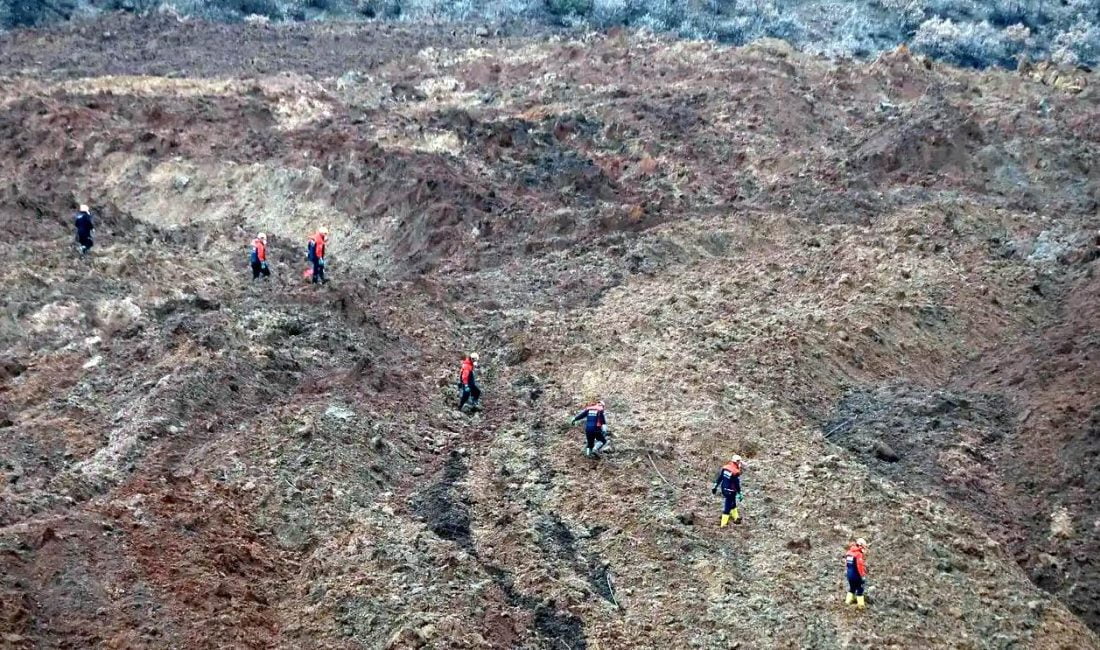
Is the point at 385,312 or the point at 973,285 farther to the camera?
the point at 973,285

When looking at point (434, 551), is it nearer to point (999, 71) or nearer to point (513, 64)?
point (513, 64)

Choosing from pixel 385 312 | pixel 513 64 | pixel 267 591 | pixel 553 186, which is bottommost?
pixel 267 591

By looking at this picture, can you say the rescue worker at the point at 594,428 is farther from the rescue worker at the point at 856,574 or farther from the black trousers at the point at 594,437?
the rescue worker at the point at 856,574

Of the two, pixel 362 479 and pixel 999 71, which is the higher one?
pixel 999 71

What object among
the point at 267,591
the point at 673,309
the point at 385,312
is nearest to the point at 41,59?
the point at 385,312

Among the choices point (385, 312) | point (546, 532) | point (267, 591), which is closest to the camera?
point (267, 591)

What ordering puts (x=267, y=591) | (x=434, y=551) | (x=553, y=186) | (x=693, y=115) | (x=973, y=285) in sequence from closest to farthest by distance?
(x=267, y=591) < (x=434, y=551) < (x=973, y=285) < (x=553, y=186) < (x=693, y=115)

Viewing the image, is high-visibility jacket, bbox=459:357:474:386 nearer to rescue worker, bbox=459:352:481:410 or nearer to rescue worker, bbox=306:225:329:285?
rescue worker, bbox=459:352:481:410
